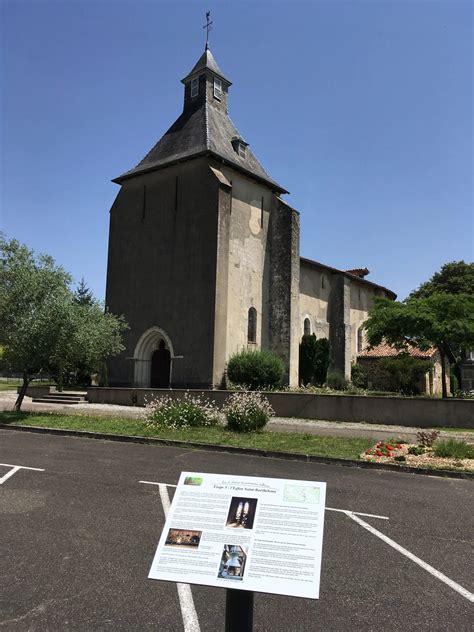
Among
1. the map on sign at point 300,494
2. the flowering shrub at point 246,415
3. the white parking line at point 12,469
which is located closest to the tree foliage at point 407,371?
the flowering shrub at point 246,415

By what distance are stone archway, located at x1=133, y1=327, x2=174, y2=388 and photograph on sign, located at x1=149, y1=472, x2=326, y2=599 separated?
26258mm

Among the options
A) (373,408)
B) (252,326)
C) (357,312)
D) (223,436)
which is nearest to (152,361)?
(252,326)

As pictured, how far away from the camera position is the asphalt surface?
382 centimetres

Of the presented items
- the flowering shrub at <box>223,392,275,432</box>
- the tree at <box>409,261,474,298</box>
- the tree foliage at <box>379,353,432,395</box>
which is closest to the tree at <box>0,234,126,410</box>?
the flowering shrub at <box>223,392,275,432</box>

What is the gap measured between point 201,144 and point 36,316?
53.3 feet

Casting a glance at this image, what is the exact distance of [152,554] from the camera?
507 centimetres

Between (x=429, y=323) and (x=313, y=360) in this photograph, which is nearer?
(x=429, y=323)

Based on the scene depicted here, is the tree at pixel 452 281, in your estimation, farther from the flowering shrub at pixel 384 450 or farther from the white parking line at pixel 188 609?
the white parking line at pixel 188 609

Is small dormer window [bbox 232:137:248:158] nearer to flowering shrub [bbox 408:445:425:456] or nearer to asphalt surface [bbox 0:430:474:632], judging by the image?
flowering shrub [bbox 408:445:425:456]

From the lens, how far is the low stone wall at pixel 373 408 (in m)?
17.3

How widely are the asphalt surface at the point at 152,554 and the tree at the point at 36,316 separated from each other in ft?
28.4

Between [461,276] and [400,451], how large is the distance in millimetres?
43714

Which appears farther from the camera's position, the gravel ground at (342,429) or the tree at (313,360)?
the tree at (313,360)

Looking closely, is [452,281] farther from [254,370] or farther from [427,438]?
[427,438]
